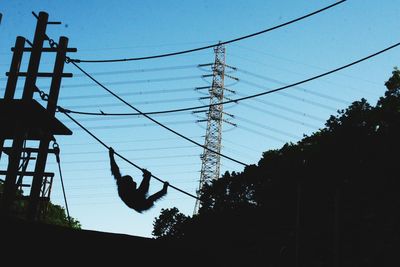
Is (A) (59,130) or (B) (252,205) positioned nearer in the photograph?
(A) (59,130)

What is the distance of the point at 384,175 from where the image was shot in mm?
30500

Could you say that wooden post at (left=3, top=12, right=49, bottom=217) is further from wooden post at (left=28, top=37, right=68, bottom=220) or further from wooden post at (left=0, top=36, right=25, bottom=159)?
wooden post at (left=0, top=36, right=25, bottom=159)

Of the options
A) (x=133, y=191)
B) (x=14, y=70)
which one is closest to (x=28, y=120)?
(x=14, y=70)

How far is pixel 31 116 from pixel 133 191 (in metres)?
4.01

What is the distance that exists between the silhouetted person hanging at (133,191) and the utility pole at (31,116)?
2.12 m

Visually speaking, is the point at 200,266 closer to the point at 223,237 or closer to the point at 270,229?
the point at 270,229

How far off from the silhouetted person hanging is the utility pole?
2.12 meters

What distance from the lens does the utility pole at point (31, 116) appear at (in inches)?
456

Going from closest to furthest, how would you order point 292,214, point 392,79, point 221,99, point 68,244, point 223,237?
point 68,244, point 392,79, point 292,214, point 223,237, point 221,99

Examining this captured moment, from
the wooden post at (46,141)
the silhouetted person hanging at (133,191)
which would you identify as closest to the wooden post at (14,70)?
the wooden post at (46,141)

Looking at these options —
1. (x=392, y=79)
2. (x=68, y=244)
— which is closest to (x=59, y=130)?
(x=68, y=244)

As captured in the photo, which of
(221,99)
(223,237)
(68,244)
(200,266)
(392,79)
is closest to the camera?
(68,244)

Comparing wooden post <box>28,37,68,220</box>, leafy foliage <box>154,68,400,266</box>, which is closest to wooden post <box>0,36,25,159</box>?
wooden post <box>28,37,68,220</box>

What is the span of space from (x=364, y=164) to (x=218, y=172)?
20.0m
